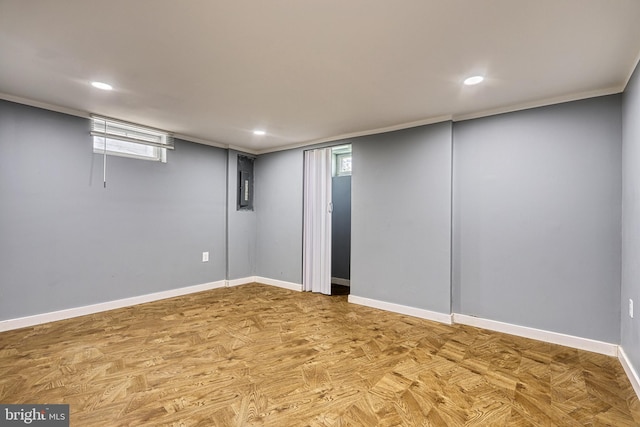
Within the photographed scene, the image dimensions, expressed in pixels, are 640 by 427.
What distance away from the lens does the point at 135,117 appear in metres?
3.51

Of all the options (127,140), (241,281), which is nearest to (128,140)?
(127,140)

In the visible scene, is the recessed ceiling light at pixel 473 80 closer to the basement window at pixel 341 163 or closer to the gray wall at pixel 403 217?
the gray wall at pixel 403 217

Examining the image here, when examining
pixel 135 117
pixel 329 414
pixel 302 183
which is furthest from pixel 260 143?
pixel 329 414

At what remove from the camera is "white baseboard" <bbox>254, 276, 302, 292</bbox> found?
4688 millimetres

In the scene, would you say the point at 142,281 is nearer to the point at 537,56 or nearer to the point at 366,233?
the point at 366,233

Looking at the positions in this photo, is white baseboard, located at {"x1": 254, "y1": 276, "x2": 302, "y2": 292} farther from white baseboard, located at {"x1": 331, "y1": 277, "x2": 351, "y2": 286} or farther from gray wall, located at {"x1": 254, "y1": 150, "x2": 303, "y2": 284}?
white baseboard, located at {"x1": 331, "y1": 277, "x2": 351, "y2": 286}

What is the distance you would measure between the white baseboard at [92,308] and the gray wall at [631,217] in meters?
4.57

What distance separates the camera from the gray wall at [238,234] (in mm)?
4883

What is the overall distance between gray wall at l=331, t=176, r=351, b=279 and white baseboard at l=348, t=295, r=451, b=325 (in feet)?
3.98

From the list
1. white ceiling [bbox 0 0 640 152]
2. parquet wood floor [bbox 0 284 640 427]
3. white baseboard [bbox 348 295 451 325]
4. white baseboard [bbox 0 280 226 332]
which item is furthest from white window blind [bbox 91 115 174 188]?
white baseboard [bbox 348 295 451 325]

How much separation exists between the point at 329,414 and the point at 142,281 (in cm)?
317

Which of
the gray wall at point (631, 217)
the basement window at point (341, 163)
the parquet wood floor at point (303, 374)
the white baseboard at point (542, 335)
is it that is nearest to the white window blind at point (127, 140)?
the parquet wood floor at point (303, 374)

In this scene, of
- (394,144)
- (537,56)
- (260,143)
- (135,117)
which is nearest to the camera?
(537,56)

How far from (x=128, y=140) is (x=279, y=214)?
2262 millimetres
